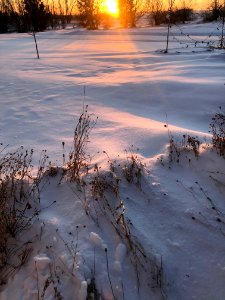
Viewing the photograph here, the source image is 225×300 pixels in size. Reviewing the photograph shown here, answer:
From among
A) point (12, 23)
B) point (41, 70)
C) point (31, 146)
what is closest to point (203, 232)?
point (31, 146)

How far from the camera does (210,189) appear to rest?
3.11 metres

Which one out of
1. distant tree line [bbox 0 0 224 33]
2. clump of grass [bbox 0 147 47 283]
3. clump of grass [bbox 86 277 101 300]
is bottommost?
clump of grass [bbox 86 277 101 300]

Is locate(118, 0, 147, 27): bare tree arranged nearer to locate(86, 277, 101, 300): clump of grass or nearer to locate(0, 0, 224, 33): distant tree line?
locate(0, 0, 224, 33): distant tree line

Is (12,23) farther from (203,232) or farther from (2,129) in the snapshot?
(203,232)

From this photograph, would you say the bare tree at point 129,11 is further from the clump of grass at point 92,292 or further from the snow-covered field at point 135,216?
the clump of grass at point 92,292

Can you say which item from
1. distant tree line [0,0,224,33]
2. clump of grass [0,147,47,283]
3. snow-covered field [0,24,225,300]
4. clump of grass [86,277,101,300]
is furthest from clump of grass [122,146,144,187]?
distant tree line [0,0,224,33]

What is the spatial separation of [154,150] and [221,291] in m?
1.83

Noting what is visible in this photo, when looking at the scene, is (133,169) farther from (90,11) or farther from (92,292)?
(90,11)

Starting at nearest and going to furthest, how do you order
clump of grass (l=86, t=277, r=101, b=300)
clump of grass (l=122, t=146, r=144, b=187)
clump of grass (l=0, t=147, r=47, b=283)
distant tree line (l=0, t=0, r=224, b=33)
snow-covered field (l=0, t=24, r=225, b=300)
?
clump of grass (l=86, t=277, r=101, b=300) → snow-covered field (l=0, t=24, r=225, b=300) → clump of grass (l=0, t=147, r=47, b=283) → clump of grass (l=122, t=146, r=144, b=187) → distant tree line (l=0, t=0, r=224, b=33)

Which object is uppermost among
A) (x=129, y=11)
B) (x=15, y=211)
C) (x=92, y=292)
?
(x=129, y=11)

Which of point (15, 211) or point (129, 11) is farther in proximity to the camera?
point (129, 11)

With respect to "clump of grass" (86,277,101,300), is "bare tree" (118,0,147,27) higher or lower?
higher

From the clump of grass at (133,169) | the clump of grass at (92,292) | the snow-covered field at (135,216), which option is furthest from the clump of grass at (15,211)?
the clump of grass at (133,169)

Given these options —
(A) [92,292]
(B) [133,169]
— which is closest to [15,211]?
(A) [92,292]
